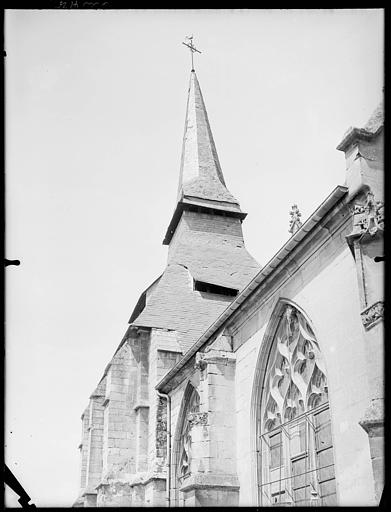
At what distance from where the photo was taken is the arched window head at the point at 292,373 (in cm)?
837

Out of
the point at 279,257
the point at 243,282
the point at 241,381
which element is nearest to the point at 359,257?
the point at 279,257

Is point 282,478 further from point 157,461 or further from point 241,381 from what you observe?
point 157,461

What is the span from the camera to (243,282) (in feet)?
66.4

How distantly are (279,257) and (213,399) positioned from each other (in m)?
3.11

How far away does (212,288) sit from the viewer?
1959 cm

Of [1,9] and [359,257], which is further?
[359,257]

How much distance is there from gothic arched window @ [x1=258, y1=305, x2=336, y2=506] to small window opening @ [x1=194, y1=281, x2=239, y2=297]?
962cm

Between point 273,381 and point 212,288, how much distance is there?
1003cm

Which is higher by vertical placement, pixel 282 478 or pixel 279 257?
pixel 279 257

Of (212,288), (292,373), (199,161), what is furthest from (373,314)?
(199,161)

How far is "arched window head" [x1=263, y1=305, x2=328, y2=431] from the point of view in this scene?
27.5 feet
